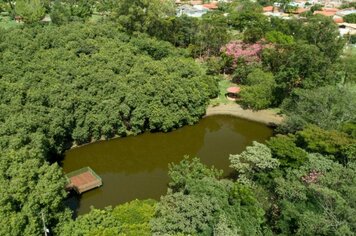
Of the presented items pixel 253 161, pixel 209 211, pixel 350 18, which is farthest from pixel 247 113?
pixel 350 18

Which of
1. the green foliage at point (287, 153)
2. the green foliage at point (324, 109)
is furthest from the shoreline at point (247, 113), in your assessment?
the green foliage at point (287, 153)

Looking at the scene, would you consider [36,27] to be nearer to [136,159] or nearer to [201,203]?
[136,159]

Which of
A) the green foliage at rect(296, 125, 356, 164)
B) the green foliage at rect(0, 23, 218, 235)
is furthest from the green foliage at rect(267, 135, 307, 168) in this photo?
the green foliage at rect(0, 23, 218, 235)

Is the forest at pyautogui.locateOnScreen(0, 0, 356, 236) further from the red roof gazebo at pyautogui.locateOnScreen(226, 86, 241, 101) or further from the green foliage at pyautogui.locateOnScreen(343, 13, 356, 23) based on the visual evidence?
the green foliage at pyautogui.locateOnScreen(343, 13, 356, 23)

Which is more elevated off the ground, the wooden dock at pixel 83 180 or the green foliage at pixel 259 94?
the green foliage at pixel 259 94

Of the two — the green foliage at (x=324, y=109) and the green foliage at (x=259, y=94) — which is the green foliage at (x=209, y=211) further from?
the green foliage at (x=259, y=94)

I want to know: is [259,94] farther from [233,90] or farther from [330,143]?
[330,143]
